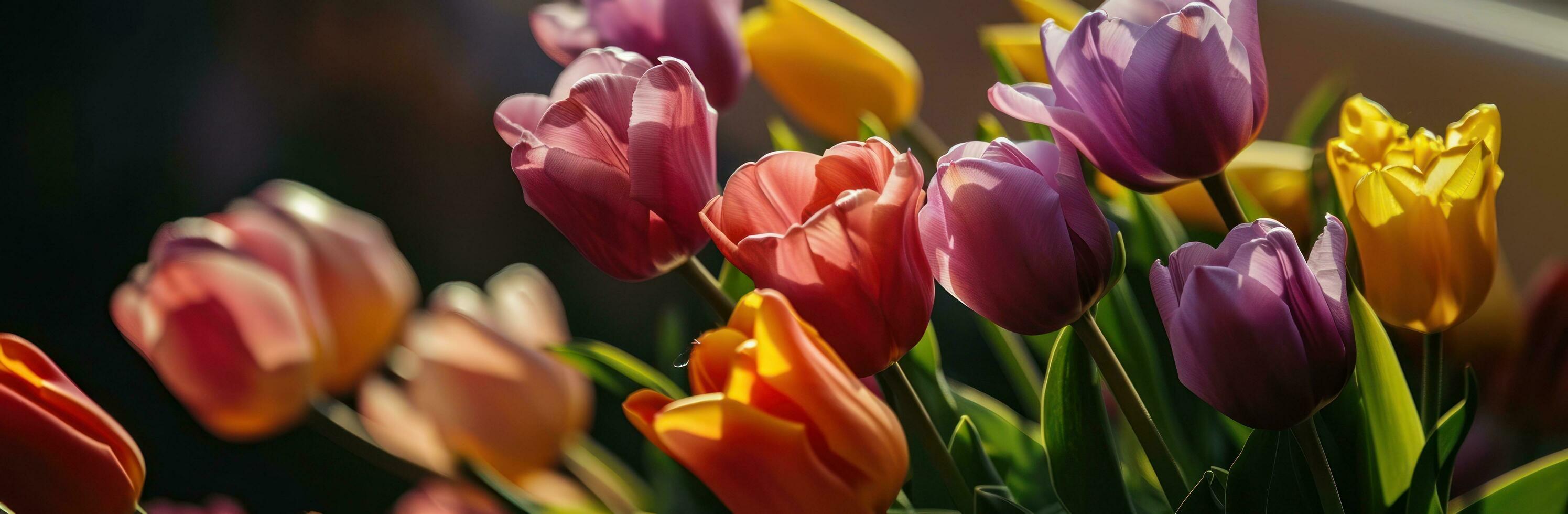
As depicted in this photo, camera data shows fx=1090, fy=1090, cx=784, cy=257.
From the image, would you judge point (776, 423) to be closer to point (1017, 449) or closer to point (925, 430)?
point (925, 430)

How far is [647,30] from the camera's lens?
27 cm

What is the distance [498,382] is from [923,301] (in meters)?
0.17

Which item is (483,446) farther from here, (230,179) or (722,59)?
(230,179)

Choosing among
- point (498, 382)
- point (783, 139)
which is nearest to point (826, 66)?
point (783, 139)

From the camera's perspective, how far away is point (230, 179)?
840 mm

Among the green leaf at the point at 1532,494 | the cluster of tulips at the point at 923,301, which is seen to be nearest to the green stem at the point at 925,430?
the cluster of tulips at the point at 923,301

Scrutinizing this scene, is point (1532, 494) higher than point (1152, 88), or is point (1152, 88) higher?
point (1152, 88)

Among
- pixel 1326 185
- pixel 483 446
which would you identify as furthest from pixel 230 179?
pixel 1326 185

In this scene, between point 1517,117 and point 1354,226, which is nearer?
point 1354,226

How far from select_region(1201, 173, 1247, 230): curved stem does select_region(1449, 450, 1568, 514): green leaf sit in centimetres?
8

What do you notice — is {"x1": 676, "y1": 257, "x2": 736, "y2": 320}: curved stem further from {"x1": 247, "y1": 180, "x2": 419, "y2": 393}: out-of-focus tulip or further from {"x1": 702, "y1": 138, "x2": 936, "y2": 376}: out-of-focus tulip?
{"x1": 247, "y1": 180, "x2": 419, "y2": 393}: out-of-focus tulip

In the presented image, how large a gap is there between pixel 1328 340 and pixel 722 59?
0.56 ft

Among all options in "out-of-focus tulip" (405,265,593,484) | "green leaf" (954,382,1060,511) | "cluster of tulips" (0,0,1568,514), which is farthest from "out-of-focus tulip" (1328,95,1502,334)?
"out-of-focus tulip" (405,265,593,484)

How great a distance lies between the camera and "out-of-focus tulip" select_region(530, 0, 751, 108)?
267mm
